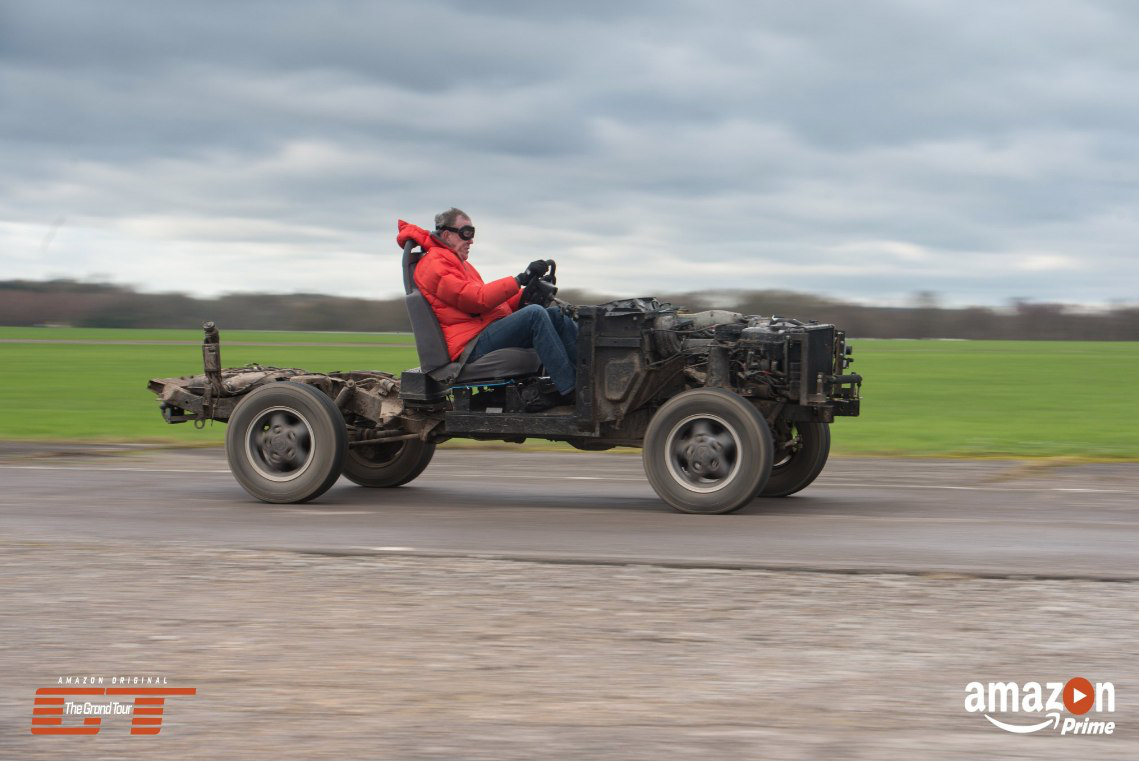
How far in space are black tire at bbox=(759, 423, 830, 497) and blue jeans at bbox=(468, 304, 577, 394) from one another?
1.81 meters

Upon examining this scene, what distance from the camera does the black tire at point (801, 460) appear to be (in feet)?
34.9

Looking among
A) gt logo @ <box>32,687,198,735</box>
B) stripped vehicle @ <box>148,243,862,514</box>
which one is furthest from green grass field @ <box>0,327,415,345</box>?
gt logo @ <box>32,687,198,735</box>

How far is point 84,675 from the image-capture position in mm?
4992

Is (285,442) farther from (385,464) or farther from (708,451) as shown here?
(708,451)

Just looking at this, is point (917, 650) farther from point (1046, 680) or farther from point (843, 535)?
point (843, 535)

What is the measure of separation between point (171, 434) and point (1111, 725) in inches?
631

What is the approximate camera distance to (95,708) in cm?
460

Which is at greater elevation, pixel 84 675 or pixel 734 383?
pixel 734 383

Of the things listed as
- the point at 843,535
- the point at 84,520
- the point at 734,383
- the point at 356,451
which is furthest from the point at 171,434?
the point at 843,535

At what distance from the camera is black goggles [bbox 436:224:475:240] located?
10070mm

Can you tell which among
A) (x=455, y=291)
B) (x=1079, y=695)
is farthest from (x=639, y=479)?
Answer: (x=1079, y=695)

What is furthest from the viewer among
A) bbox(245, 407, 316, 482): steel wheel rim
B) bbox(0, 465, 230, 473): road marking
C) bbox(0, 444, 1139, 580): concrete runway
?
bbox(0, 465, 230, 473): road marking

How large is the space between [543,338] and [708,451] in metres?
1.43

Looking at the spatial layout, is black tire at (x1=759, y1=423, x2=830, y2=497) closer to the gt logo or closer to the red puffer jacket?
the red puffer jacket
